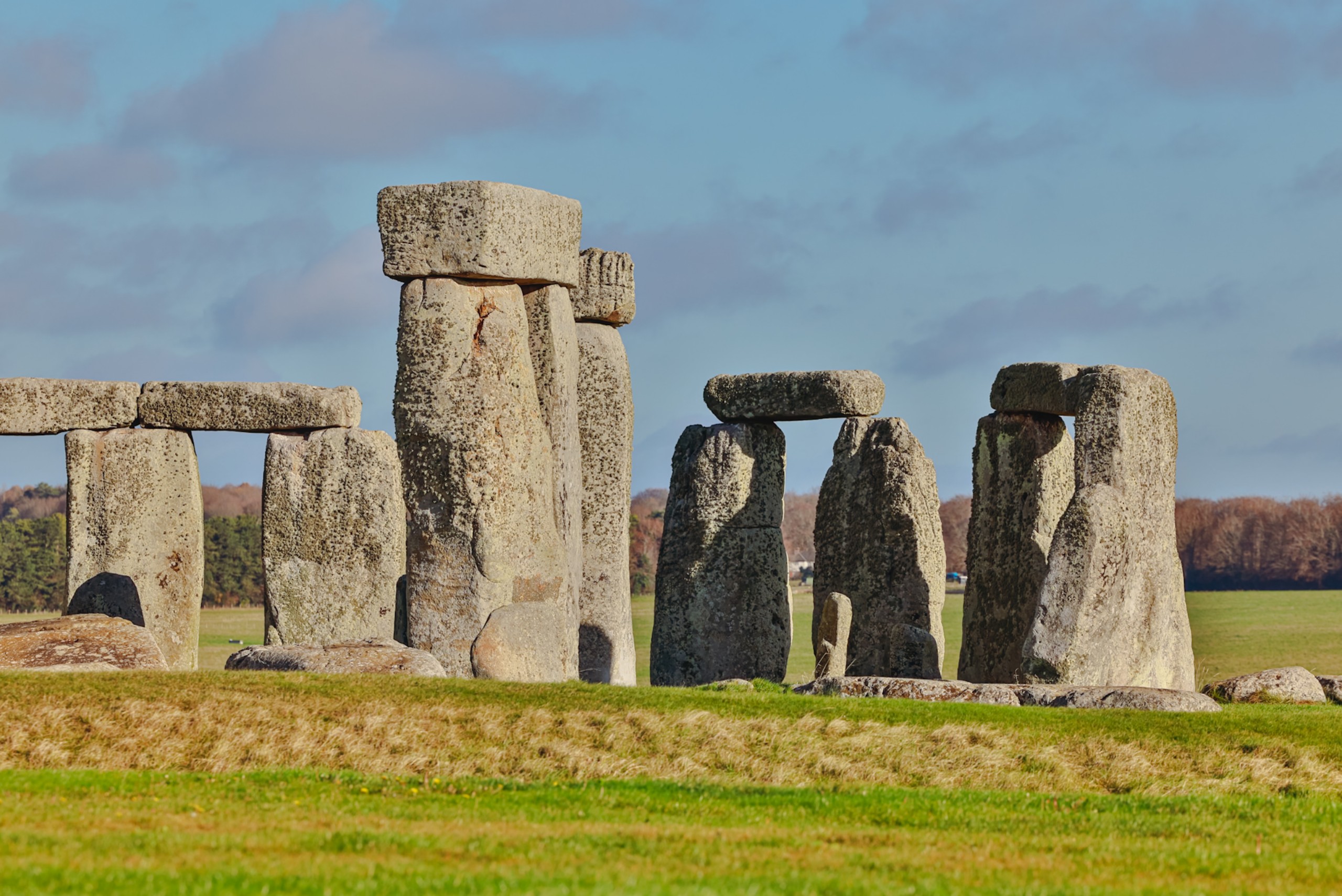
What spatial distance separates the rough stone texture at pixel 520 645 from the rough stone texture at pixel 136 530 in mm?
8640

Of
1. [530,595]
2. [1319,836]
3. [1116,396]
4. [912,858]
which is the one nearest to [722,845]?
[912,858]

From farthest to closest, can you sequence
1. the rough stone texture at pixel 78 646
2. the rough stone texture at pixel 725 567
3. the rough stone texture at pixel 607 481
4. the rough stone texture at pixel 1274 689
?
the rough stone texture at pixel 725 567 → the rough stone texture at pixel 607 481 → the rough stone texture at pixel 1274 689 → the rough stone texture at pixel 78 646

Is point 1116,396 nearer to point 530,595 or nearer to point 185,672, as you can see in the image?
point 530,595

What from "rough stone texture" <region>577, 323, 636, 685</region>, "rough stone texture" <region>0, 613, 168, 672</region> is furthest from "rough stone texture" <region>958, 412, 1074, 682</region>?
"rough stone texture" <region>0, 613, 168, 672</region>

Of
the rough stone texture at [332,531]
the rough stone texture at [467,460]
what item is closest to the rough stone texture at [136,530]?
the rough stone texture at [332,531]

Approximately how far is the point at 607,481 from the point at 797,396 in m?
2.69

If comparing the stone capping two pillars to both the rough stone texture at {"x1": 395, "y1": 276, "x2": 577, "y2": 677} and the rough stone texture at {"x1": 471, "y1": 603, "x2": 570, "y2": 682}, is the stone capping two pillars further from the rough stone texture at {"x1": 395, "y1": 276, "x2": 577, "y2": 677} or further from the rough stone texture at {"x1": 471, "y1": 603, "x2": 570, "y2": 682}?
the rough stone texture at {"x1": 471, "y1": 603, "x2": 570, "y2": 682}

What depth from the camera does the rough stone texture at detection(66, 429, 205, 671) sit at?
75.7 ft

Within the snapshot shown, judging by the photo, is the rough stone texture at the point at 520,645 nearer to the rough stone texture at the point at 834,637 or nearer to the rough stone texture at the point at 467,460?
the rough stone texture at the point at 467,460

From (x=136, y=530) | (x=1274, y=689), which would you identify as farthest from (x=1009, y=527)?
(x=136, y=530)

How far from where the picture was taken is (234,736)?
13.3 m

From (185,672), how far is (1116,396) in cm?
969

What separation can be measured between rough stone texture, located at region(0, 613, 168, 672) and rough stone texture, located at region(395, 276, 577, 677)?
8.69ft

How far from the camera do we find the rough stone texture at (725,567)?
72.6 ft
